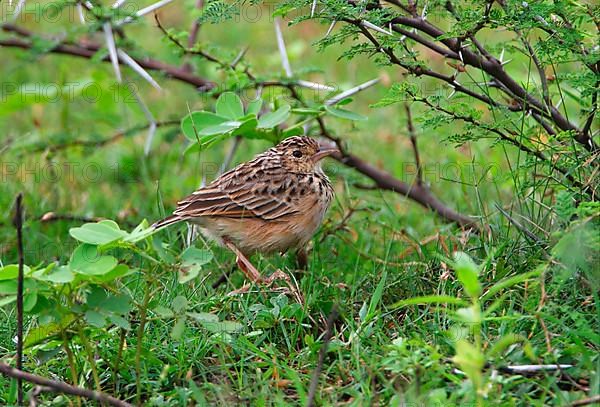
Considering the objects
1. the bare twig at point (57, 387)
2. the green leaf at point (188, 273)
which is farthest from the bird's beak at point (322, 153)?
the bare twig at point (57, 387)

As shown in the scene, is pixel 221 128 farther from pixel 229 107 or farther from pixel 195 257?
pixel 195 257

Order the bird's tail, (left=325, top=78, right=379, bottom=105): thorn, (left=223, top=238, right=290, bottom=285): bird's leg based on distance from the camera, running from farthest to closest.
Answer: (left=325, top=78, right=379, bottom=105): thorn → the bird's tail → (left=223, top=238, right=290, bottom=285): bird's leg

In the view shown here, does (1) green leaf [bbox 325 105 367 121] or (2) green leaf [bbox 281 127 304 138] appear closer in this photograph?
(1) green leaf [bbox 325 105 367 121]

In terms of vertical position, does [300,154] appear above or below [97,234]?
below

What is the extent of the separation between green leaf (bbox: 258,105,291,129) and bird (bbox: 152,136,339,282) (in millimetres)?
398

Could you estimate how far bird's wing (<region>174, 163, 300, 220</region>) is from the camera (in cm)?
582

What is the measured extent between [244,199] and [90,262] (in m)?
2.02

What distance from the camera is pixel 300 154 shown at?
20.7 ft

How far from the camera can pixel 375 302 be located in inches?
188

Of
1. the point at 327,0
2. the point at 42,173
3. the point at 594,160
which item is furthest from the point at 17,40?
the point at 594,160

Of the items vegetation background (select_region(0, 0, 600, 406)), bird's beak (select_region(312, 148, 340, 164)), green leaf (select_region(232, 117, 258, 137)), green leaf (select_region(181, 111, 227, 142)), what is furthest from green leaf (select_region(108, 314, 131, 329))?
bird's beak (select_region(312, 148, 340, 164))

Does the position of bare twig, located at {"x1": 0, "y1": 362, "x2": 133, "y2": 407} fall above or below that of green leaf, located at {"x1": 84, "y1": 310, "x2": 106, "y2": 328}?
below

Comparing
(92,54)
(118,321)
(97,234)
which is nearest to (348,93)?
(92,54)

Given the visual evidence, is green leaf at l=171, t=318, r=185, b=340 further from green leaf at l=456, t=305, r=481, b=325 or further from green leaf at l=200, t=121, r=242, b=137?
green leaf at l=200, t=121, r=242, b=137
